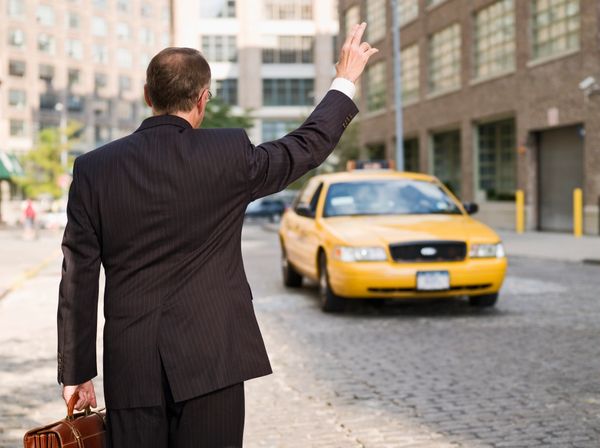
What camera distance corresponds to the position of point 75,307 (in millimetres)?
2576

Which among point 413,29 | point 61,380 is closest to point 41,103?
point 413,29

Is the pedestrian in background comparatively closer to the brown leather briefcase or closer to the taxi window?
the taxi window

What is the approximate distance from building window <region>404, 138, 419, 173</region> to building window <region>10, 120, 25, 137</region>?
43.5 meters

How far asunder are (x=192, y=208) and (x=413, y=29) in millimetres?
37533

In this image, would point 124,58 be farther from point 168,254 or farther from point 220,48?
point 168,254

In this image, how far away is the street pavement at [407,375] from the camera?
4.86 m

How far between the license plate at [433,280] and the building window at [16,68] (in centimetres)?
7155

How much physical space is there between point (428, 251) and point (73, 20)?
7833cm

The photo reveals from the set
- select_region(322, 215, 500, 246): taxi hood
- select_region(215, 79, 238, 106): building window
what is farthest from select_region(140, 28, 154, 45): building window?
select_region(322, 215, 500, 246): taxi hood

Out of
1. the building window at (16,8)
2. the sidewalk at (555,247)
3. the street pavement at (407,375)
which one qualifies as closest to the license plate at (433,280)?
the street pavement at (407,375)

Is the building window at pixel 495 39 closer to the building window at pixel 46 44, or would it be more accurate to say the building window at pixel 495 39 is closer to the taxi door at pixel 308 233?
the taxi door at pixel 308 233

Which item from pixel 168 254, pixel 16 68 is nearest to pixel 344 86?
pixel 168 254

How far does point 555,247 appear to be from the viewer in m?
20.1

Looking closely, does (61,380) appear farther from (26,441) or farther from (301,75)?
(301,75)
